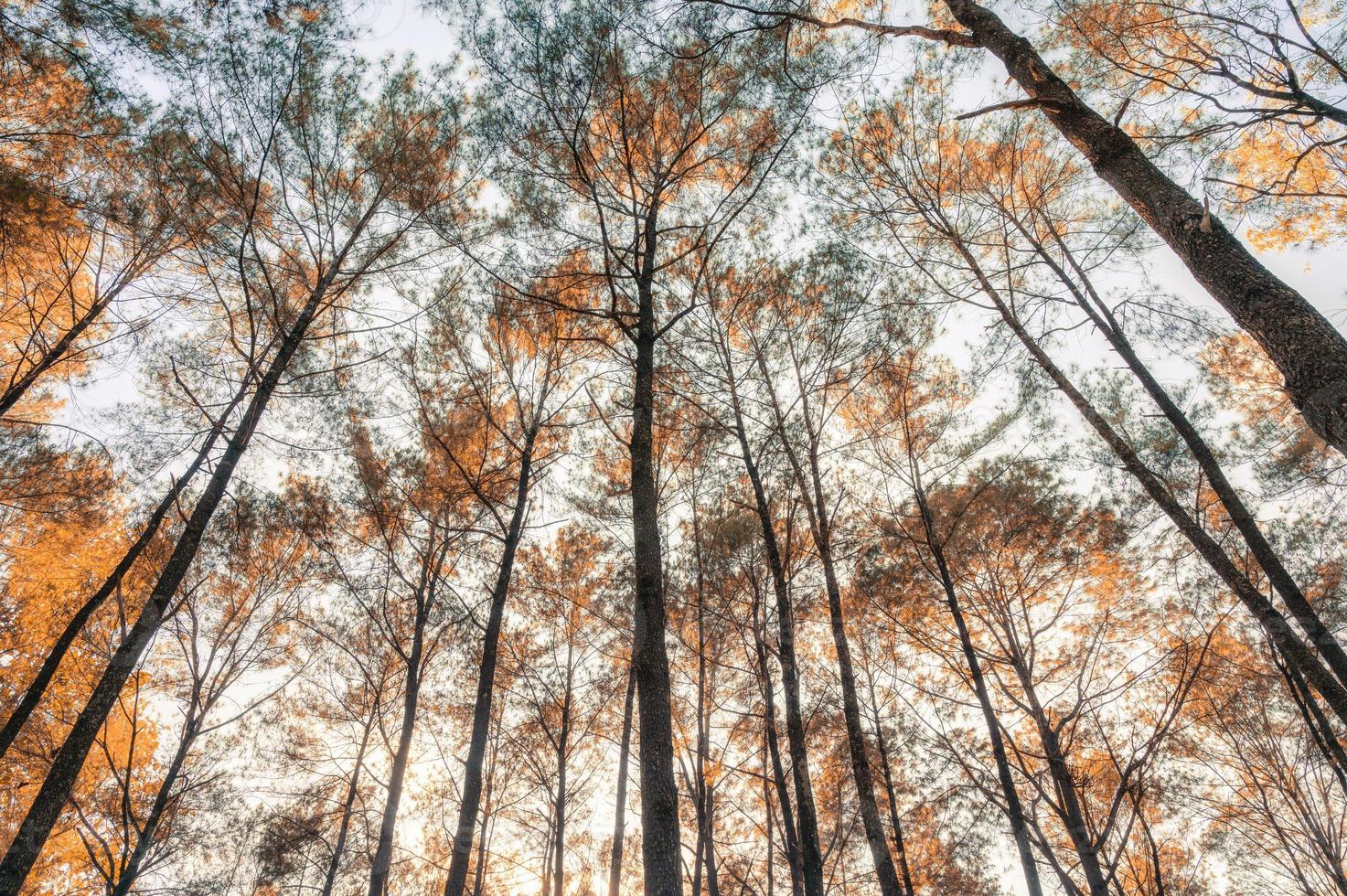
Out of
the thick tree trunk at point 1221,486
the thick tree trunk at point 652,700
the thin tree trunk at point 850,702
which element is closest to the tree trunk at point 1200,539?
the thick tree trunk at point 1221,486

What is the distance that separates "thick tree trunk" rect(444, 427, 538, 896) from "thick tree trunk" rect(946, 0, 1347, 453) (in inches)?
216

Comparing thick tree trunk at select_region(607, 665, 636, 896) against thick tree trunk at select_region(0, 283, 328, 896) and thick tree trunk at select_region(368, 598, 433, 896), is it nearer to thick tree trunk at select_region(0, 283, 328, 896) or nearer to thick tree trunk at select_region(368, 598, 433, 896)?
thick tree trunk at select_region(368, 598, 433, 896)

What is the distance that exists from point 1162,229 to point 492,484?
6.24 metres

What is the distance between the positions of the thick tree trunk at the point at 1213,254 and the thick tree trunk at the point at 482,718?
216 inches

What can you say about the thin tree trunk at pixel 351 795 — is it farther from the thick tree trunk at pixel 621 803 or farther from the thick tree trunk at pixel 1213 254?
the thick tree trunk at pixel 1213 254

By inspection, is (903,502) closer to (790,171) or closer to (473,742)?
(790,171)

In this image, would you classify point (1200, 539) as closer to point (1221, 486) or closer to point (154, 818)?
point (1221, 486)

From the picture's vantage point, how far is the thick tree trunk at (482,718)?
4504 millimetres

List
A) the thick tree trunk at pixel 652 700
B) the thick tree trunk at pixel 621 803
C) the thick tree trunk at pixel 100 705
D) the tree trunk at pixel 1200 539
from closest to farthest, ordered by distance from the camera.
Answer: the thick tree trunk at pixel 652 700 < the thick tree trunk at pixel 100 705 < the tree trunk at pixel 1200 539 < the thick tree trunk at pixel 621 803

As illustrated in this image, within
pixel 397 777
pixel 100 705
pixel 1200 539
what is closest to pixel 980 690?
pixel 1200 539

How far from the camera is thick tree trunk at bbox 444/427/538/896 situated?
4.50 meters

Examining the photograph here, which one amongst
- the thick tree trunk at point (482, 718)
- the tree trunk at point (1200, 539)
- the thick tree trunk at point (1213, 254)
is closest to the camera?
the thick tree trunk at point (1213, 254)

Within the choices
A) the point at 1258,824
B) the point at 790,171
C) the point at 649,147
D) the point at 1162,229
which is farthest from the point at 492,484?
the point at 1258,824

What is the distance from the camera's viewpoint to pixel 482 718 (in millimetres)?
5133
